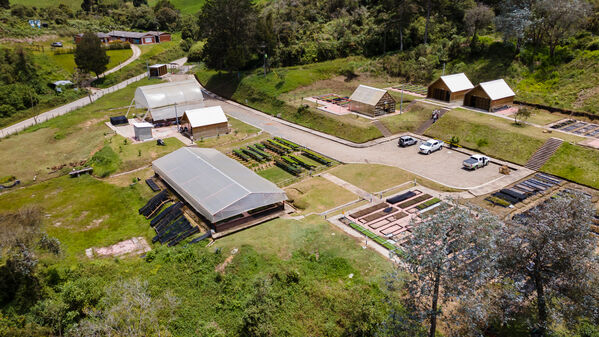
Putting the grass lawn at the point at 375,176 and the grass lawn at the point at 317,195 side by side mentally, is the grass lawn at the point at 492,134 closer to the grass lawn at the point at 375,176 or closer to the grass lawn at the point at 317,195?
the grass lawn at the point at 375,176

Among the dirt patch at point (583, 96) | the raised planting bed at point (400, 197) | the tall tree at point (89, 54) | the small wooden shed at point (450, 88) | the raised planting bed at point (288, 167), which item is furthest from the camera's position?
the tall tree at point (89, 54)

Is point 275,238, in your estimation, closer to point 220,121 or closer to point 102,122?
point 220,121

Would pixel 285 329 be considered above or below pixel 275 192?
below

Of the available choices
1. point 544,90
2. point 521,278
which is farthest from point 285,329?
point 544,90

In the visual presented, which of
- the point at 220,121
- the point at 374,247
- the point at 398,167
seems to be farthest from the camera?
the point at 220,121

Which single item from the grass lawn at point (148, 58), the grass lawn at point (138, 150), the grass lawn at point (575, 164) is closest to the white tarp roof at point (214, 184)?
the grass lawn at point (138, 150)

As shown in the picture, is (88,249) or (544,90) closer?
(88,249)

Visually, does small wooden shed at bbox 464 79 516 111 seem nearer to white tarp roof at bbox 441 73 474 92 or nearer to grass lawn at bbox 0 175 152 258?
white tarp roof at bbox 441 73 474 92
